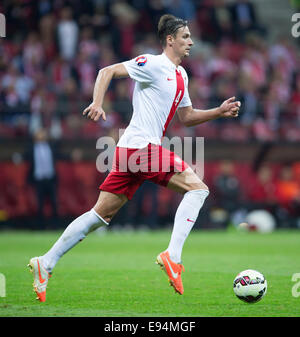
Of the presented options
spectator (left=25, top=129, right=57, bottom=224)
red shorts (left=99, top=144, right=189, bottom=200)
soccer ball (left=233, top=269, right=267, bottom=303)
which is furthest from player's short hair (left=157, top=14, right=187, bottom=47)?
spectator (left=25, top=129, right=57, bottom=224)

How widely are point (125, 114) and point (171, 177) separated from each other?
11.3m

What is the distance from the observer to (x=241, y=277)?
6977 mm

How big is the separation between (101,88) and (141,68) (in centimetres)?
52

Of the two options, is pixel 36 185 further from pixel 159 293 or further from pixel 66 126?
pixel 159 293

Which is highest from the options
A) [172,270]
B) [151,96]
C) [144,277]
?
[151,96]

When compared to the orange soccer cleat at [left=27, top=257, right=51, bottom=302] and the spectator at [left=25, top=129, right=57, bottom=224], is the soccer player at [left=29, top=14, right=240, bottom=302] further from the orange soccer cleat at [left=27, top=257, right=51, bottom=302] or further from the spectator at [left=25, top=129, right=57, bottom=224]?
the spectator at [left=25, top=129, right=57, bottom=224]

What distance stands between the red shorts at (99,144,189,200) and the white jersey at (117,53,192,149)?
93mm

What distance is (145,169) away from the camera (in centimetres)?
709

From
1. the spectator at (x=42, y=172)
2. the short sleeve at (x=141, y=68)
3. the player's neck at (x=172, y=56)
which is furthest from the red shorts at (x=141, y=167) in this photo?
the spectator at (x=42, y=172)

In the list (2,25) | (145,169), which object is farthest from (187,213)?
(2,25)

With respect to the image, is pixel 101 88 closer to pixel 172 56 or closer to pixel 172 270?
pixel 172 56

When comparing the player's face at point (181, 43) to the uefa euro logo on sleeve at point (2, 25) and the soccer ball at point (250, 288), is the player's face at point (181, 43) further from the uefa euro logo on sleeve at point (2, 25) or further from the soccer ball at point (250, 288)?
the uefa euro logo on sleeve at point (2, 25)

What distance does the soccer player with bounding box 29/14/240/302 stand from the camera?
701 cm

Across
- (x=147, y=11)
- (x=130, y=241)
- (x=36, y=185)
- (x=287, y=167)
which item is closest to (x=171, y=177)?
(x=130, y=241)
